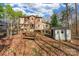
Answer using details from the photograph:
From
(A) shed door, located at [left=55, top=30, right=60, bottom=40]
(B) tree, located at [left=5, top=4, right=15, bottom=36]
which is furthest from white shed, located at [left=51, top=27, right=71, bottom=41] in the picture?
(B) tree, located at [left=5, top=4, right=15, bottom=36]

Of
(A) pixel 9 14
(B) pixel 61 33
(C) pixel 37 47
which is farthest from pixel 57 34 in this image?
(A) pixel 9 14

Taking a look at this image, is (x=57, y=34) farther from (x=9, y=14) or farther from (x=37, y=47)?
(x=9, y=14)

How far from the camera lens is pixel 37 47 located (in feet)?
4.72

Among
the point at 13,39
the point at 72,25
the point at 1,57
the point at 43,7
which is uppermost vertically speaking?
the point at 43,7

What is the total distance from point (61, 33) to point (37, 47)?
23 cm

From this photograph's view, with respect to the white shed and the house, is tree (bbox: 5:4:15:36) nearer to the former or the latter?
the house

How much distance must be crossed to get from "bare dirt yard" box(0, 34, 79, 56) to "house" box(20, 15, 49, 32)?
0.22 ft

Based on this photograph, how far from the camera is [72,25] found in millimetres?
1455

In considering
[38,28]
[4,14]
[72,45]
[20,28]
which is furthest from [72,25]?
[4,14]

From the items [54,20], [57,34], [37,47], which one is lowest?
[37,47]

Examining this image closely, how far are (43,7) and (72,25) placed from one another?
28 cm

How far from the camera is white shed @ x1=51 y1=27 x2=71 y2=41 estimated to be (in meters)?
1.44

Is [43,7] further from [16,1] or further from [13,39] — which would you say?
[13,39]

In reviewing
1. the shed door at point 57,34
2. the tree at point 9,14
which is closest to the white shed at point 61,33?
the shed door at point 57,34
